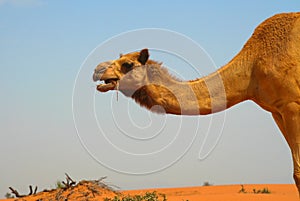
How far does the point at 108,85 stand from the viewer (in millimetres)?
8383

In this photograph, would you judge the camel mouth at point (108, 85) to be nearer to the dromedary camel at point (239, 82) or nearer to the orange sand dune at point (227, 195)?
the dromedary camel at point (239, 82)

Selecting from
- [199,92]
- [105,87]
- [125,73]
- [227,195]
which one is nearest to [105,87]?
[105,87]

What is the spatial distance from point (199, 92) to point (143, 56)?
0.98 meters

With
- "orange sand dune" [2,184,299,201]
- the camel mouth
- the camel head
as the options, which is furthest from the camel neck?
"orange sand dune" [2,184,299,201]

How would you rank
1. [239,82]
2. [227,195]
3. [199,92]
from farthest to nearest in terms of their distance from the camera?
[227,195], [239,82], [199,92]

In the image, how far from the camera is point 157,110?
28.1ft

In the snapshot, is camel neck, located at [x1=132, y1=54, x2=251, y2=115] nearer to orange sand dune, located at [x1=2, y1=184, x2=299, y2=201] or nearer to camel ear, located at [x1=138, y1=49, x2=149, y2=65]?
camel ear, located at [x1=138, y1=49, x2=149, y2=65]

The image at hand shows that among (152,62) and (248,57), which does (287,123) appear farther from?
(152,62)

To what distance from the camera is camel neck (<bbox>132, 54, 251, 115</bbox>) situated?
854 cm

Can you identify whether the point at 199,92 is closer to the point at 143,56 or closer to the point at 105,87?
the point at 143,56

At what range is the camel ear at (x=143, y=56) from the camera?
8.48 meters

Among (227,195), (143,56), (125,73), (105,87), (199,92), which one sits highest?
(143,56)

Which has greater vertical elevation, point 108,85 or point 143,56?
point 143,56

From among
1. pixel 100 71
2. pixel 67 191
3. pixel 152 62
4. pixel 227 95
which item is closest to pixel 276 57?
pixel 227 95
